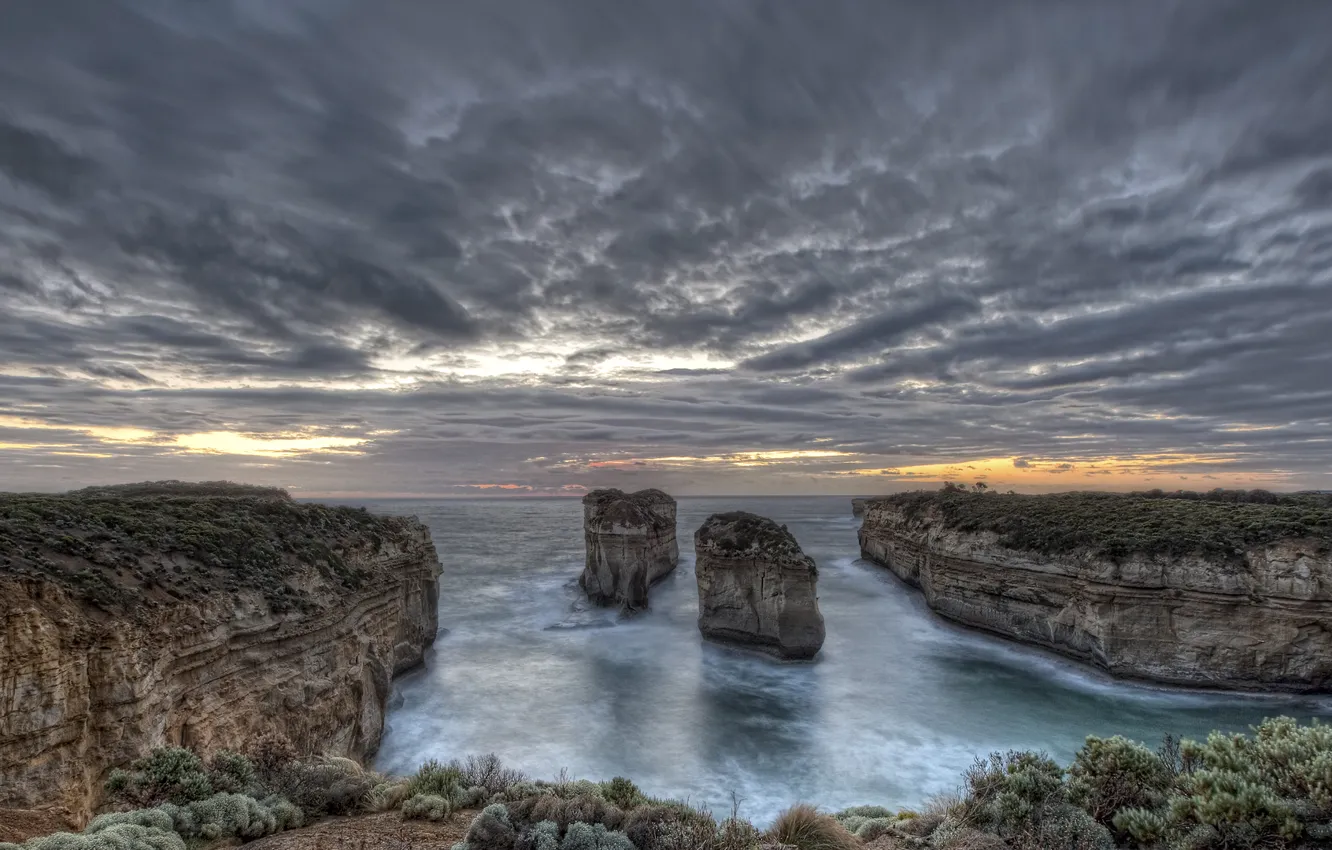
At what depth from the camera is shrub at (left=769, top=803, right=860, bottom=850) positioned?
820 cm

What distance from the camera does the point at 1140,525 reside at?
26.7m

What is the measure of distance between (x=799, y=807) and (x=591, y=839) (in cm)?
353

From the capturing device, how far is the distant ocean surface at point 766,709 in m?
18.4

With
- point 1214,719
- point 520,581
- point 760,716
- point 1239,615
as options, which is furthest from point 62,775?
point 520,581

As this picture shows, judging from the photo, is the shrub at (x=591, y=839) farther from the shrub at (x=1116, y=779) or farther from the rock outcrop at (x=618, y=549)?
the rock outcrop at (x=618, y=549)

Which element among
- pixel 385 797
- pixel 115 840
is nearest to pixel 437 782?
pixel 385 797

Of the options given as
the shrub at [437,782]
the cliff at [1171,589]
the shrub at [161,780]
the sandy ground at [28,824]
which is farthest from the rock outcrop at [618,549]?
the sandy ground at [28,824]

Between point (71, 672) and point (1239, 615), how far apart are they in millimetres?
35554

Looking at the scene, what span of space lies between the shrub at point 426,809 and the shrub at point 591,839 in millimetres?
2751

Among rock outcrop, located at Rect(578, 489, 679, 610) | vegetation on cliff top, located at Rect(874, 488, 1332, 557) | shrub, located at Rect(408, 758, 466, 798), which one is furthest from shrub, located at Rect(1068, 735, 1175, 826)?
rock outcrop, located at Rect(578, 489, 679, 610)

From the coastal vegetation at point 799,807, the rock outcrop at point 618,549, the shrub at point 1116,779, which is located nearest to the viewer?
the coastal vegetation at point 799,807

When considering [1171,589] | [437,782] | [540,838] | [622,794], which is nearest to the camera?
[540,838]

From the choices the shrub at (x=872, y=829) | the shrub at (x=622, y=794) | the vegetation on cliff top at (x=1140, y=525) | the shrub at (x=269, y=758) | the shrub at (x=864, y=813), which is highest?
the vegetation on cliff top at (x=1140, y=525)

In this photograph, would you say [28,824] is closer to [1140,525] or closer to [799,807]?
[799,807]
